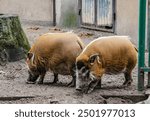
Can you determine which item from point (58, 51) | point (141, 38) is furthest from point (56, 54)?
point (141, 38)

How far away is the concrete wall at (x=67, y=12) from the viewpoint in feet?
53.1

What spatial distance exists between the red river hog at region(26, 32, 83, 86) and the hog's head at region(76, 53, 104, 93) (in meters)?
0.49

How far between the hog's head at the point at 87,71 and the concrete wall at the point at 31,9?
349 inches

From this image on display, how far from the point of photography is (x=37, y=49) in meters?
9.00

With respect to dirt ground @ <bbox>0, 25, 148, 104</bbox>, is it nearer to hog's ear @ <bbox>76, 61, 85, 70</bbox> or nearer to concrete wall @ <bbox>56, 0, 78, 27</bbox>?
hog's ear @ <bbox>76, 61, 85, 70</bbox>

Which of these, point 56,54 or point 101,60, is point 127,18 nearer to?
point 56,54

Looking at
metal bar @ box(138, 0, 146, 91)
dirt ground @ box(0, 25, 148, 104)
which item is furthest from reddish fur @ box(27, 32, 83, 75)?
metal bar @ box(138, 0, 146, 91)

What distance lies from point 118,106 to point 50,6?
10.5m

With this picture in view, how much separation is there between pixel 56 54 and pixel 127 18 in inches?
208

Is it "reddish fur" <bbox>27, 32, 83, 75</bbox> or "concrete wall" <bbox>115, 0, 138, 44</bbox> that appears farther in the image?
"concrete wall" <bbox>115, 0, 138, 44</bbox>

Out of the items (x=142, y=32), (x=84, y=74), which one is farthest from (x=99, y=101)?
(x=142, y=32)

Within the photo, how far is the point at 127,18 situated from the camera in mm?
13727

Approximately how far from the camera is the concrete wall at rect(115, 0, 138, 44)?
1340 centimetres

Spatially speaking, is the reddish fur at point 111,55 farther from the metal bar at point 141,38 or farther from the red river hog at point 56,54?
the red river hog at point 56,54
